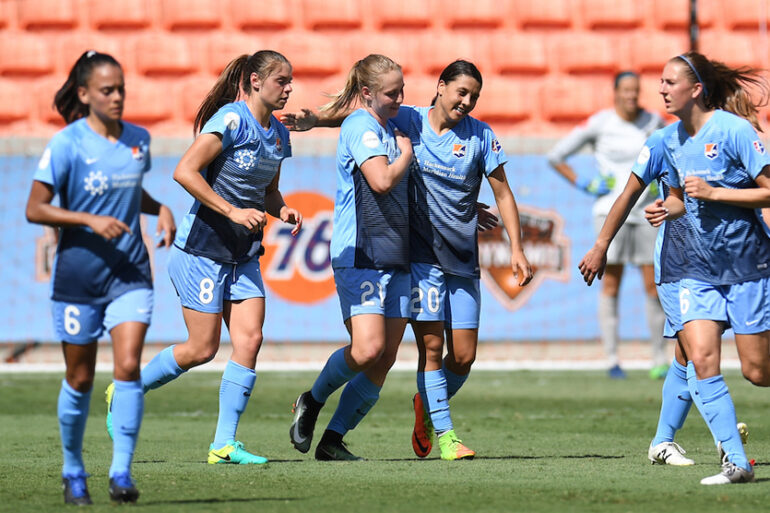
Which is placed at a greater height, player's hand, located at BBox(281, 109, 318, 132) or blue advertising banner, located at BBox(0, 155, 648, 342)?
player's hand, located at BBox(281, 109, 318, 132)

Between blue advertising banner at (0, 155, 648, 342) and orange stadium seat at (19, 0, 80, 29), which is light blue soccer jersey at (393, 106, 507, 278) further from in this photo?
orange stadium seat at (19, 0, 80, 29)

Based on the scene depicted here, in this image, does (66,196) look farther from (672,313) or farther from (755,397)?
(755,397)

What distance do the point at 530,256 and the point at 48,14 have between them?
249 inches

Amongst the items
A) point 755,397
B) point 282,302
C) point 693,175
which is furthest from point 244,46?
point 693,175

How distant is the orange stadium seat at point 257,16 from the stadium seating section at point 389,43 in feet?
0.04

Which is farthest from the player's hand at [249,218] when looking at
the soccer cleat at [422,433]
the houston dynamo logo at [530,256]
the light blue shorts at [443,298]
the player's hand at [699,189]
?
the houston dynamo logo at [530,256]

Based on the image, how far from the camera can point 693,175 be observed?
580 centimetres

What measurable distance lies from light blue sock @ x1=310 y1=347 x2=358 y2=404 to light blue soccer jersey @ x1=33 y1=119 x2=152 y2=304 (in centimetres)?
171

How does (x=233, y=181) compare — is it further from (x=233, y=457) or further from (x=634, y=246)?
(x=634, y=246)

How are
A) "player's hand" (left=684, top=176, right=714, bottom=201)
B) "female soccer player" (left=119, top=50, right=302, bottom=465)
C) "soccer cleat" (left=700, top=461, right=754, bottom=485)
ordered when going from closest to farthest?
"soccer cleat" (left=700, top=461, right=754, bottom=485), "player's hand" (left=684, top=176, right=714, bottom=201), "female soccer player" (left=119, top=50, right=302, bottom=465)

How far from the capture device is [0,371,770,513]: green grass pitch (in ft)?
16.8

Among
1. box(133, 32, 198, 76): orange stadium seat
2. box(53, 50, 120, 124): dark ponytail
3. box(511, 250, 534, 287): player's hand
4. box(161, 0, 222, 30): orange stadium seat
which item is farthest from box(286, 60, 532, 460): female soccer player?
box(161, 0, 222, 30): orange stadium seat

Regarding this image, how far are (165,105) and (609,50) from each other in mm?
5157

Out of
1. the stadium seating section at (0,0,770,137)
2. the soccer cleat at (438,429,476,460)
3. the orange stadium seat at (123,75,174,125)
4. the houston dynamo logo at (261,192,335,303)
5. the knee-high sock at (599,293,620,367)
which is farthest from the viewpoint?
the stadium seating section at (0,0,770,137)
